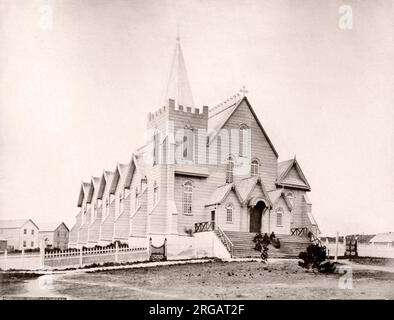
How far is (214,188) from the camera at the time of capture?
20156 mm

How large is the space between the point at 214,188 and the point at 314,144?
13.0 ft

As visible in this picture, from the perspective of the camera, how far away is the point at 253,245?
Result: 18828 mm

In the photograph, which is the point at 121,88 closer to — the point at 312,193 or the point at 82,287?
the point at 82,287

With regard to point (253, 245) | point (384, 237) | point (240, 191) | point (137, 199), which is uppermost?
point (240, 191)

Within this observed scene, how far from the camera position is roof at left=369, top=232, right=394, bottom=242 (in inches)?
705

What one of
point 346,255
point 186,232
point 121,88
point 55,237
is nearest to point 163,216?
point 186,232

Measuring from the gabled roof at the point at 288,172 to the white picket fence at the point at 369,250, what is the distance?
85.1 inches

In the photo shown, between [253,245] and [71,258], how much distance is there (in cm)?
590

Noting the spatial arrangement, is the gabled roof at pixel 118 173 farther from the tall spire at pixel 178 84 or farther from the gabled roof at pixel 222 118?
the gabled roof at pixel 222 118

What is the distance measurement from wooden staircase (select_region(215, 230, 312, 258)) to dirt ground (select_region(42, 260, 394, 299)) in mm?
1352

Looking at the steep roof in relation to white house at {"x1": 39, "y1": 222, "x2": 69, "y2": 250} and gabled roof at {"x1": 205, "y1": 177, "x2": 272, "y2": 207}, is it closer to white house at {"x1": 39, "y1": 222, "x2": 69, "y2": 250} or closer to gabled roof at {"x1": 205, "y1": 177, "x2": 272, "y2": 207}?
gabled roof at {"x1": 205, "y1": 177, "x2": 272, "y2": 207}

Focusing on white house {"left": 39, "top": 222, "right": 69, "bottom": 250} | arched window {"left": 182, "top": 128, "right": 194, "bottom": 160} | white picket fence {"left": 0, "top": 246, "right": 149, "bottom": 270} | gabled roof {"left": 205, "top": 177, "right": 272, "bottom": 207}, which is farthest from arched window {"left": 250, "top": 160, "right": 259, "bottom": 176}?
white house {"left": 39, "top": 222, "right": 69, "bottom": 250}

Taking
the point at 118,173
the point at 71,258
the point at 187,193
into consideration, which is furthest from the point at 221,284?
the point at 118,173

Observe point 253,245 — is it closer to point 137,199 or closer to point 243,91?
point 243,91
